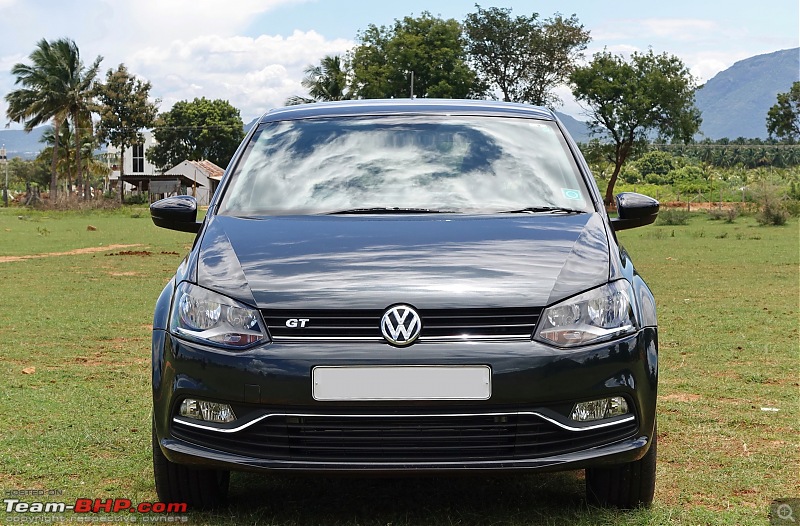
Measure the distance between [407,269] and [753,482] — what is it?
1.91 meters

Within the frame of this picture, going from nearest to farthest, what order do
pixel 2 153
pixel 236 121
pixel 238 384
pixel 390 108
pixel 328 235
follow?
1. pixel 238 384
2. pixel 328 235
3. pixel 390 108
4. pixel 2 153
5. pixel 236 121

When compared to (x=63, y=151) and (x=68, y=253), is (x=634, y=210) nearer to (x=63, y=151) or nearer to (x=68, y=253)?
(x=68, y=253)

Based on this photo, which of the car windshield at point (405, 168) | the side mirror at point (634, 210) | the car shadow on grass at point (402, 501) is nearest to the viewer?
the car shadow on grass at point (402, 501)

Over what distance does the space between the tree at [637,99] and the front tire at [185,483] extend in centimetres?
5431

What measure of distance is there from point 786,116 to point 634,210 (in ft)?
293

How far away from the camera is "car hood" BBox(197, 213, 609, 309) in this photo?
3646 mm

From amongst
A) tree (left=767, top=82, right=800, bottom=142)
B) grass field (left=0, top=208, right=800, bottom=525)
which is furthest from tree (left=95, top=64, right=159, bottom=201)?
grass field (left=0, top=208, right=800, bottom=525)

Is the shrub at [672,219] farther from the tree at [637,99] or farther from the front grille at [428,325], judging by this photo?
the front grille at [428,325]

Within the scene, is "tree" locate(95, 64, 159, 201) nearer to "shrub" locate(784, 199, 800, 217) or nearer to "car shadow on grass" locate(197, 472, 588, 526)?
"shrub" locate(784, 199, 800, 217)

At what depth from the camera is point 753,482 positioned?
4645 millimetres

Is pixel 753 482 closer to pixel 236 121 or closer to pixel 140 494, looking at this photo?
pixel 140 494

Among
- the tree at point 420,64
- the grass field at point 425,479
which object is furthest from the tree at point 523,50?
the grass field at point 425,479

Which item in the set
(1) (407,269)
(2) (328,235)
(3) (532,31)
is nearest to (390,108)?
(2) (328,235)

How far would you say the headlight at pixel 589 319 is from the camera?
11.9ft
